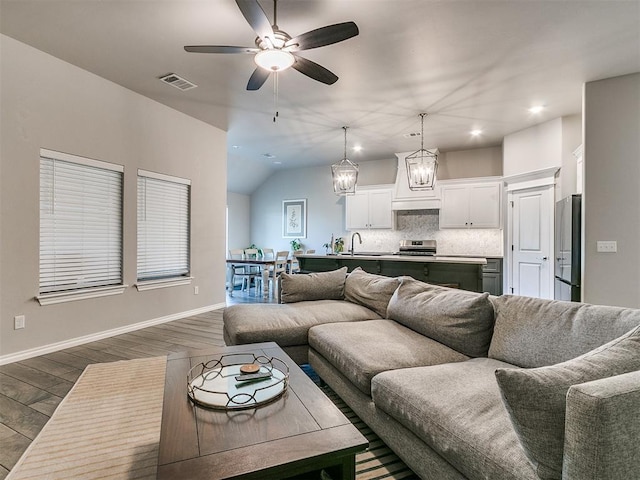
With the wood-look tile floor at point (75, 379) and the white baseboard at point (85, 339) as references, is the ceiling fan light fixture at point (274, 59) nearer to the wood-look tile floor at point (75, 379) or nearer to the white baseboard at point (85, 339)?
the wood-look tile floor at point (75, 379)

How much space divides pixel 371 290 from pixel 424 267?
1703mm

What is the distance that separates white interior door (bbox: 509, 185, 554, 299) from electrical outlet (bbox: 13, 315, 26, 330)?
22.1ft

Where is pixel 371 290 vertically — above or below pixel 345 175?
below

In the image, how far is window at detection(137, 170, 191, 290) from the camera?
15.5 ft

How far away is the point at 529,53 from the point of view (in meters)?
3.42

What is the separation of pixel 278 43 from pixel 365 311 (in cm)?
234

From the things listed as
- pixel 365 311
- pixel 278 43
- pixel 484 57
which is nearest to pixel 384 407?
pixel 365 311

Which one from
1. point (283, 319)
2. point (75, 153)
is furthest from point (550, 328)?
point (75, 153)

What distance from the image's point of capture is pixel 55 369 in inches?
123

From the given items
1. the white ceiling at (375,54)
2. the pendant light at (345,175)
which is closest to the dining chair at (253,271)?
the pendant light at (345,175)

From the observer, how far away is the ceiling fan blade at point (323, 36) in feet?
7.79

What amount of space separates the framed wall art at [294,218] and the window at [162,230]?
13.3 ft

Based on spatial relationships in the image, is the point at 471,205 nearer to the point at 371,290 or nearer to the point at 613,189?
the point at 613,189

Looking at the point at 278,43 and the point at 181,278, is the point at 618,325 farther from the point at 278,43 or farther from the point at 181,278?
the point at 181,278
